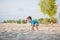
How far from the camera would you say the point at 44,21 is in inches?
62.6

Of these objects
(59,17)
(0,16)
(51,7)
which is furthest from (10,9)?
(59,17)

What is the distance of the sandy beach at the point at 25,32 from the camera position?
1.51 m

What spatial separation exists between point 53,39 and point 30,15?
36 cm

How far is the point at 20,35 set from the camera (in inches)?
60.3

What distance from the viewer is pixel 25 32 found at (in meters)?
1.56

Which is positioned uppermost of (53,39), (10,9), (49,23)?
(10,9)

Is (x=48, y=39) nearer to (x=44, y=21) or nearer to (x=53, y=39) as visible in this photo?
(x=53, y=39)

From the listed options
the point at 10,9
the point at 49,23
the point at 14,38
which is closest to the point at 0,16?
the point at 10,9

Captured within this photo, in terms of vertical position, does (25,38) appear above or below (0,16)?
below

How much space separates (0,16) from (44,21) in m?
0.49

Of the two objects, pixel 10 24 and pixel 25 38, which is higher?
pixel 10 24

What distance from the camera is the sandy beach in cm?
151

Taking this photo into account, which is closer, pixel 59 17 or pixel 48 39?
pixel 48 39

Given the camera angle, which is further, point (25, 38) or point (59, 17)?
point (59, 17)
